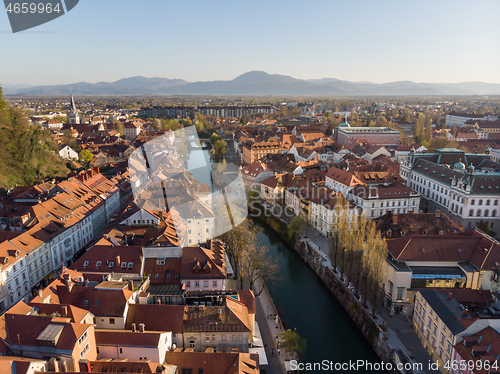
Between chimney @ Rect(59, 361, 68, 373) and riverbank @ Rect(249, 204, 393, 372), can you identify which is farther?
riverbank @ Rect(249, 204, 393, 372)

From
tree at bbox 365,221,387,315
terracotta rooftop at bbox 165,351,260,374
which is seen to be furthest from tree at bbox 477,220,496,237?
terracotta rooftop at bbox 165,351,260,374

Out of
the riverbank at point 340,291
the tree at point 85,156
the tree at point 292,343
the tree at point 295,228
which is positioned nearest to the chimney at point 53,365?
the tree at point 292,343

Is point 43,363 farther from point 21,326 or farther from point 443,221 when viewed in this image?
point 443,221

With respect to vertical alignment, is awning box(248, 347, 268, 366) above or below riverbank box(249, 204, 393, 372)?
above

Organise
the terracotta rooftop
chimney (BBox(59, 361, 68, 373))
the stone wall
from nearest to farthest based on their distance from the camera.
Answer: chimney (BBox(59, 361, 68, 373)), the terracotta rooftop, the stone wall

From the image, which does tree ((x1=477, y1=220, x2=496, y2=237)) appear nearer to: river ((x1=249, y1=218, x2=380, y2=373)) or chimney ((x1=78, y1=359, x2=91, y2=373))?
river ((x1=249, y1=218, x2=380, y2=373))

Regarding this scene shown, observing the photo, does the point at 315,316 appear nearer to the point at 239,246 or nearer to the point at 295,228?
the point at 239,246

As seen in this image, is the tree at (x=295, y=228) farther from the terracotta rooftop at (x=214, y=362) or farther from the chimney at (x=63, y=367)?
the chimney at (x=63, y=367)

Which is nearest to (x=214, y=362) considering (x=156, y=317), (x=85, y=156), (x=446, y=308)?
(x=156, y=317)

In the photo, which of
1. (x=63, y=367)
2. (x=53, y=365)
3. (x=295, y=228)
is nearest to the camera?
(x=53, y=365)
